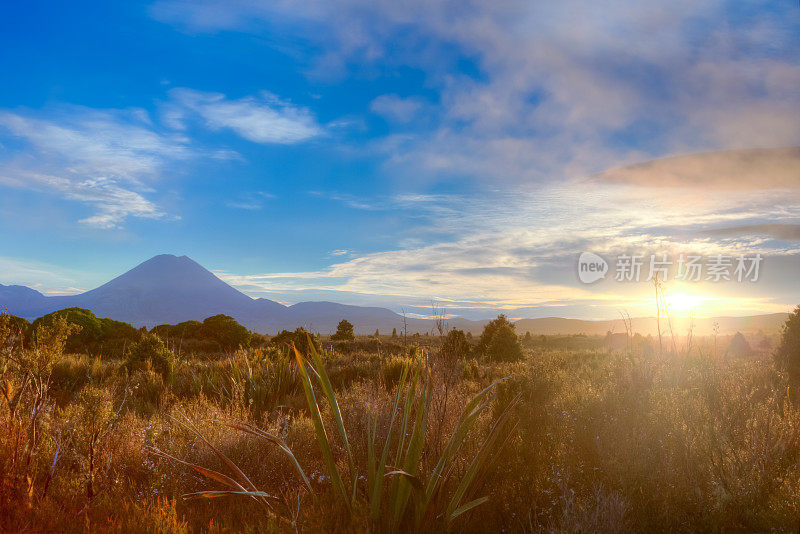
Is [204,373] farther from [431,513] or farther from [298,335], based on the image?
[431,513]

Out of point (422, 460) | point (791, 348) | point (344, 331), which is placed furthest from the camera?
point (344, 331)

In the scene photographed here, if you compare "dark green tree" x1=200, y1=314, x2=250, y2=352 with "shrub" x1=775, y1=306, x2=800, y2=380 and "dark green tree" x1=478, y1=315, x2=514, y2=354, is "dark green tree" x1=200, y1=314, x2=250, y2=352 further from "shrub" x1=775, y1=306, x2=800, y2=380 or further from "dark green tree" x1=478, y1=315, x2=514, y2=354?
"shrub" x1=775, y1=306, x2=800, y2=380

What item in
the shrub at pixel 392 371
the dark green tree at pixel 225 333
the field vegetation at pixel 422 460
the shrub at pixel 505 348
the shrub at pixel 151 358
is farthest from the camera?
the dark green tree at pixel 225 333

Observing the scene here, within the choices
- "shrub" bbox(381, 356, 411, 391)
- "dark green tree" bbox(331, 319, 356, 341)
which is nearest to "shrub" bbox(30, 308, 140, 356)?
"dark green tree" bbox(331, 319, 356, 341)

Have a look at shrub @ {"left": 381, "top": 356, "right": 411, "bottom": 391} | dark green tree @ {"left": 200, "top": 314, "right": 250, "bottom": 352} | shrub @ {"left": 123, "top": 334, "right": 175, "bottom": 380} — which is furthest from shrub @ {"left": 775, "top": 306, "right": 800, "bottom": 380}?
dark green tree @ {"left": 200, "top": 314, "right": 250, "bottom": 352}

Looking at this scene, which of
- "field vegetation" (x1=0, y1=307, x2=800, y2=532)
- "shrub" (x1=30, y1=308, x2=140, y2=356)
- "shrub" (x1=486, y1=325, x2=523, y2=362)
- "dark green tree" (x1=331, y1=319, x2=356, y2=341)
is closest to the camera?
"field vegetation" (x1=0, y1=307, x2=800, y2=532)

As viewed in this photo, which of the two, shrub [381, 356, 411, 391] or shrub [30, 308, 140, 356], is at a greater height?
shrub [30, 308, 140, 356]

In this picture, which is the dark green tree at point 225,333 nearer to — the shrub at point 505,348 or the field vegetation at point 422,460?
the shrub at point 505,348

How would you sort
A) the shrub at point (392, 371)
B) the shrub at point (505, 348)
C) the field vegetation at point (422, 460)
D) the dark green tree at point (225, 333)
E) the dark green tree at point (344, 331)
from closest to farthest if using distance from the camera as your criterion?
the field vegetation at point (422, 460) < the shrub at point (392, 371) < the shrub at point (505, 348) < the dark green tree at point (225, 333) < the dark green tree at point (344, 331)

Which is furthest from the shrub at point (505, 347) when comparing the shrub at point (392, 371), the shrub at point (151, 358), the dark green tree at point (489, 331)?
the shrub at point (151, 358)

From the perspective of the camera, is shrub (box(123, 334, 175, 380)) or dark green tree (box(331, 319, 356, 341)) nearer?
shrub (box(123, 334, 175, 380))

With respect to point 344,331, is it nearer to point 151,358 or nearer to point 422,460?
point 151,358

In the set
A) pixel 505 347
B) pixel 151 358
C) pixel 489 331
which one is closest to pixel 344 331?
pixel 489 331

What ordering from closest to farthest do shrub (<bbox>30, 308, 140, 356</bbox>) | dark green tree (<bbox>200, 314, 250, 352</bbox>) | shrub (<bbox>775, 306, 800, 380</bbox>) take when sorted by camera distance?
shrub (<bbox>775, 306, 800, 380</bbox>) → shrub (<bbox>30, 308, 140, 356</bbox>) → dark green tree (<bbox>200, 314, 250, 352</bbox>)
